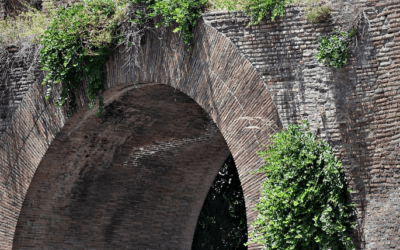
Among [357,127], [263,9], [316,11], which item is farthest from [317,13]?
[357,127]

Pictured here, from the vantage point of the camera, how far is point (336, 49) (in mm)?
4383

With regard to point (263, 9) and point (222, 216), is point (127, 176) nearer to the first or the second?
point (222, 216)

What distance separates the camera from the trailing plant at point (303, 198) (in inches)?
165

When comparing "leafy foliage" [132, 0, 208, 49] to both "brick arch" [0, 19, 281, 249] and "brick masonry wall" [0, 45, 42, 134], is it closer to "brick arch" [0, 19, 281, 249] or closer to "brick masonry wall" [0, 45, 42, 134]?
"brick arch" [0, 19, 281, 249]

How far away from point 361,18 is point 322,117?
30.3 inches

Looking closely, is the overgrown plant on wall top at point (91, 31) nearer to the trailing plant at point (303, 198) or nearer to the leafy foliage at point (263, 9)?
the leafy foliage at point (263, 9)

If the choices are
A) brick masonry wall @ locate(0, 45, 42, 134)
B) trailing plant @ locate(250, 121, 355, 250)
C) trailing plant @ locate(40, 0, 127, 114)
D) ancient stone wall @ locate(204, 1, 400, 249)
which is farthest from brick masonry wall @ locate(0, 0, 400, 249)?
brick masonry wall @ locate(0, 45, 42, 134)

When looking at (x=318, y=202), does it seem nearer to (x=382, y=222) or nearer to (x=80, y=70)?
(x=382, y=222)

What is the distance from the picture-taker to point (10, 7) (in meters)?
7.65

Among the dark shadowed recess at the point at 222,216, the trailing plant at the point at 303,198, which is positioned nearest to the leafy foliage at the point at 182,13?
the trailing plant at the point at 303,198

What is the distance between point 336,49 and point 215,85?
3.87 feet

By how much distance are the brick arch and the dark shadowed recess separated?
153 inches

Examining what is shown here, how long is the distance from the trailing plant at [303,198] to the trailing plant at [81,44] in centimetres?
232

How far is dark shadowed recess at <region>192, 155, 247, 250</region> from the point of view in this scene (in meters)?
9.99
